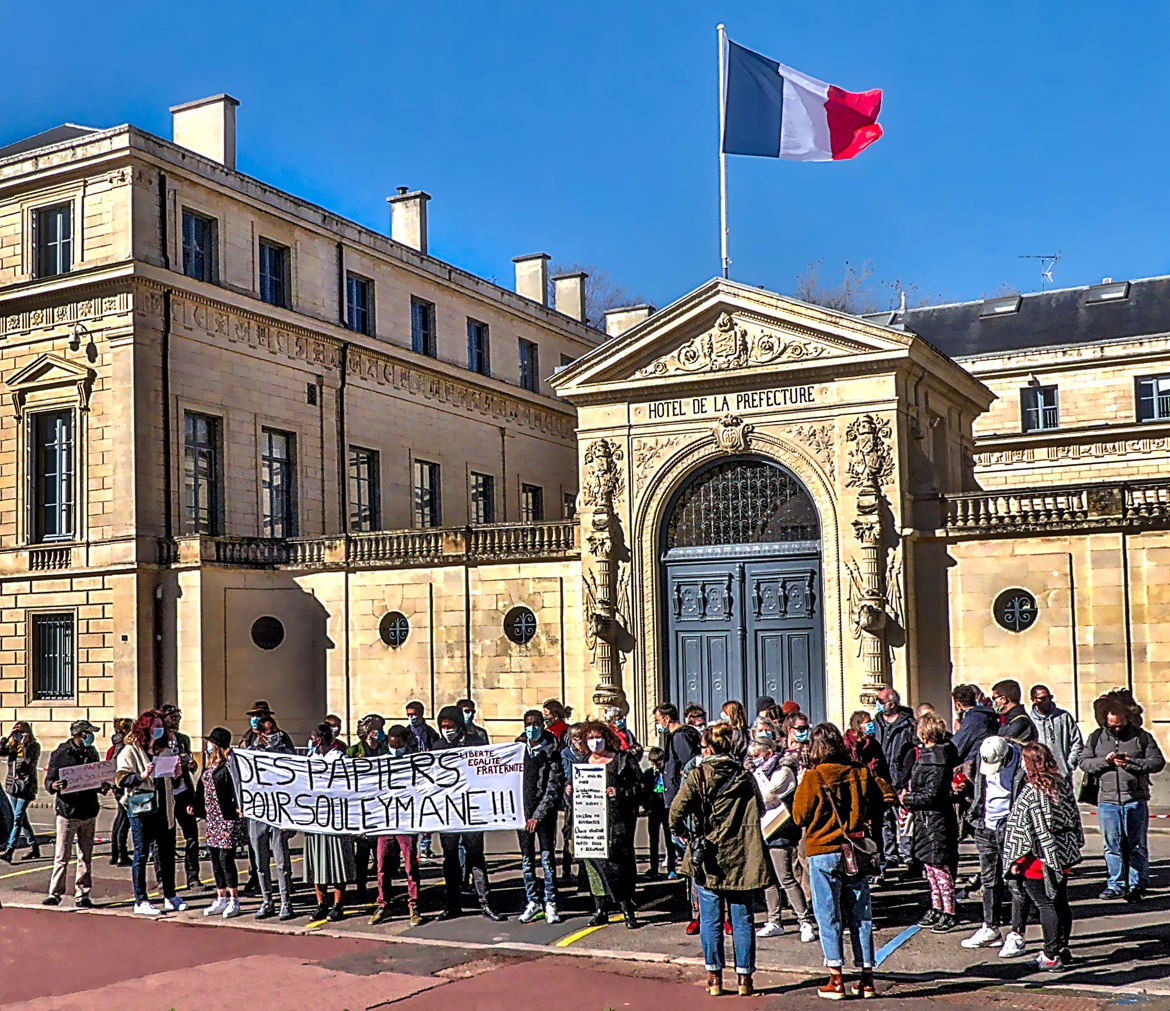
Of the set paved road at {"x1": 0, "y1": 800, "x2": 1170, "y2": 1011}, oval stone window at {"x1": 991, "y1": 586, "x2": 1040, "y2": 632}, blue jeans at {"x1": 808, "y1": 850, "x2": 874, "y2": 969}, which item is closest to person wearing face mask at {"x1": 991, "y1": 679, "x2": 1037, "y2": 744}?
paved road at {"x1": 0, "y1": 800, "x2": 1170, "y2": 1011}

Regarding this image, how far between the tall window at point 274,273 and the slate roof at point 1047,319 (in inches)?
698

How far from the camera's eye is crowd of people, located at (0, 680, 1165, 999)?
995 cm

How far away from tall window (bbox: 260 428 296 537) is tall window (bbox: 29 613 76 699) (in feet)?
15.8

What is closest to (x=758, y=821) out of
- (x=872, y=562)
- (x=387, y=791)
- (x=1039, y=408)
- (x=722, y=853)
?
(x=722, y=853)

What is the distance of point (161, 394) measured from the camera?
2816cm

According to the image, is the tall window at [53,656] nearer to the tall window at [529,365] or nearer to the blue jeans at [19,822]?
the blue jeans at [19,822]

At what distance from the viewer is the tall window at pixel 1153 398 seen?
39.5 m

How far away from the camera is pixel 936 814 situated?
11.5m

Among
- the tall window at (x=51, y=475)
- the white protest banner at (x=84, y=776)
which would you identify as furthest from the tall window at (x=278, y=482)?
the white protest banner at (x=84, y=776)

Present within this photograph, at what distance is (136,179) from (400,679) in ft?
36.9

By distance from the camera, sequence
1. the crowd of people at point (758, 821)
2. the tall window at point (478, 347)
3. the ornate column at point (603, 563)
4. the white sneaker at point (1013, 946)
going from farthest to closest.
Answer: the tall window at point (478, 347) < the ornate column at point (603, 563) < the white sneaker at point (1013, 946) < the crowd of people at point (758, 821)

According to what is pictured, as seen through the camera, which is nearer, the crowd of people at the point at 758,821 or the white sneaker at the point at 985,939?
the crowd of people at the point at 758,821

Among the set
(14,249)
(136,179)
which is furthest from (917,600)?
(14,249)

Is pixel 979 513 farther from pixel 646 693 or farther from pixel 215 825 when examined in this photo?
pixel 215 825
